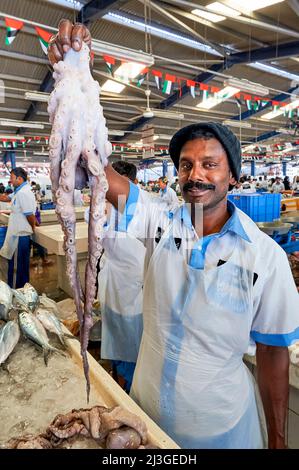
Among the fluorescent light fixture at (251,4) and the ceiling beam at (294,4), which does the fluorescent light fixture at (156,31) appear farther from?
the ceiling beam at (294,4)

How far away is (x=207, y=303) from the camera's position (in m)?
1.13

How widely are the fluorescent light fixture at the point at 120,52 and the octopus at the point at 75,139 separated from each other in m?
3.50

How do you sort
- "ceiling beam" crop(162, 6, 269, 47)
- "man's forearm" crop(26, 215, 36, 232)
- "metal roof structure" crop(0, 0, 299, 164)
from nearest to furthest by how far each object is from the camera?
"man's forearm" crop(26, 215, 36, 232) < "metal roof structure" crop(0, 0, 299, 164) < "ceiling beam" crop(162, 6, 269, 47)

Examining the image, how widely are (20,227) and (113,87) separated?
8.27 meters

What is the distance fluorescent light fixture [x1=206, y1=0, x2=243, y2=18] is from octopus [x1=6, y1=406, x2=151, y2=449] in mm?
6982

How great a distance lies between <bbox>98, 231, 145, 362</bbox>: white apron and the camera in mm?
2262

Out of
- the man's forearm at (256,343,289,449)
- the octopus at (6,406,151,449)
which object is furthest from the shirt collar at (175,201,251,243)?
the octopus at (6,406,151,449)

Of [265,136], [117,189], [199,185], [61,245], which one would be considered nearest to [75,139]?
[117,189]

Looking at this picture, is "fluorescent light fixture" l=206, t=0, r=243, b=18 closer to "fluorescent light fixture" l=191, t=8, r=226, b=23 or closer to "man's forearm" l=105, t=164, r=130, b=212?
"fluorescent light fixture" l=191, t=8, r=226, b=23

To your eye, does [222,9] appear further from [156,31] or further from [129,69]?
[129,69]

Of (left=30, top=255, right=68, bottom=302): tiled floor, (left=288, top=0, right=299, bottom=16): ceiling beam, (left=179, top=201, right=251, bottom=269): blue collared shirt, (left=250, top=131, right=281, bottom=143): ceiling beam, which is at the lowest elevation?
(left=30, top=255, right=68, bottom=302): tiled floor

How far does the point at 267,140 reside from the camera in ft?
74.0

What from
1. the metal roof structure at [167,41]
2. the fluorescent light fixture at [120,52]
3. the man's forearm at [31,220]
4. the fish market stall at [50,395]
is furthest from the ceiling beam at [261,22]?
the fish market stall at [50,395]
